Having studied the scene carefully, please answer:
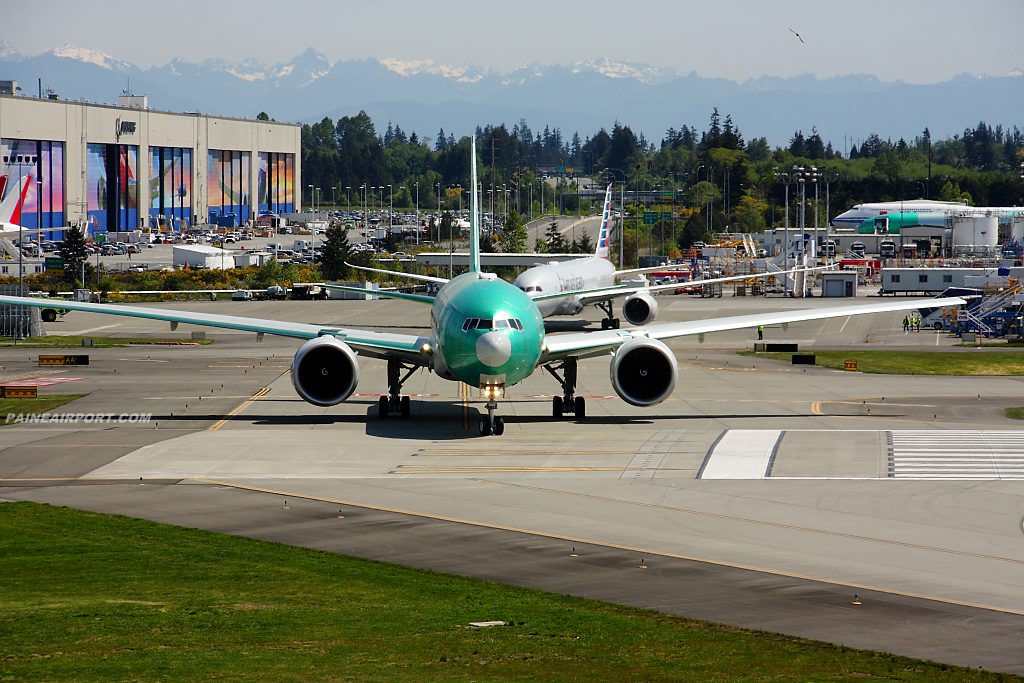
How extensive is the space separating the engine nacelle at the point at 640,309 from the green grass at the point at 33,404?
41.4m

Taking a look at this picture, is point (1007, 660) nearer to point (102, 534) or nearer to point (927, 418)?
point (102, 534)

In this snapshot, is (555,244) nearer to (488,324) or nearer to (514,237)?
(514,237)

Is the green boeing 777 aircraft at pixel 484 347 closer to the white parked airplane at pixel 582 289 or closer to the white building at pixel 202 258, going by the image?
the white parked airplane at pixel 582 289

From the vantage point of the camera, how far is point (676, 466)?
2922cm

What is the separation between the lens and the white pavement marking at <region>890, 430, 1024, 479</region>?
93.0ft

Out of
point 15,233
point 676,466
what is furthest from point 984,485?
point 15,233

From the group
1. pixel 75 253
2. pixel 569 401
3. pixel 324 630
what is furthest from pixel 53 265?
pixel 324 630

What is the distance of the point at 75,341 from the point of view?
234 feet

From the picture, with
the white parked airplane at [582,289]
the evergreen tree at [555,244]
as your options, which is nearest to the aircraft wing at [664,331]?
the white parked airplane at [582,289]

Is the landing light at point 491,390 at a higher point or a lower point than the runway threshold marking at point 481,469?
higher

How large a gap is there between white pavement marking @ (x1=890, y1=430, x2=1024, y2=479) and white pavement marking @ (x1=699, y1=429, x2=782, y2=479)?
3727 millimetres

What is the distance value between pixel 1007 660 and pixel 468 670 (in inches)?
305

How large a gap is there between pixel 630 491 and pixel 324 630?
12.2 meters

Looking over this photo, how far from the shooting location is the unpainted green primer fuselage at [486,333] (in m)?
31.7
